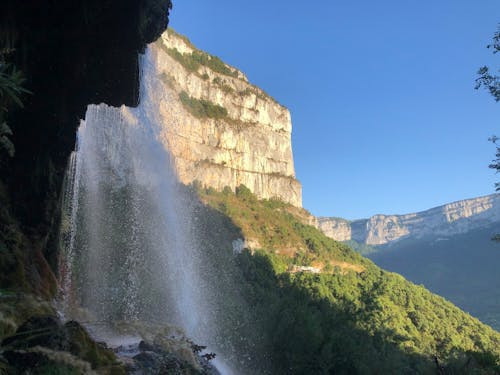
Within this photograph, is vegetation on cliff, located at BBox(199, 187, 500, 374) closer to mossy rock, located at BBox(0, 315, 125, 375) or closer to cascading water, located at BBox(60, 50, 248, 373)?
mossy rock, located at BBox(0, 315, 125, 375)

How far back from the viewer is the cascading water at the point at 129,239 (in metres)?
24.0

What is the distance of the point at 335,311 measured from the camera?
37.5 m

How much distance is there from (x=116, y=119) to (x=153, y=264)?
26609 mm

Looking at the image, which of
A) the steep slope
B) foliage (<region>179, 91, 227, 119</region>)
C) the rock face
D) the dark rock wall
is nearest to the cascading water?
the dark rock wall

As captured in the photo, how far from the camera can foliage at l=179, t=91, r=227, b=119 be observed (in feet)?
294

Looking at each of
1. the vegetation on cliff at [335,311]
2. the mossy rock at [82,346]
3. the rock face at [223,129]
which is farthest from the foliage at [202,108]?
the mossy rock at [82,346]

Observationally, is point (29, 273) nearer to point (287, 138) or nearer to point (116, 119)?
point (116, 119)

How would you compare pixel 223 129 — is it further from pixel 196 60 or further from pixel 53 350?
pixel 53 350

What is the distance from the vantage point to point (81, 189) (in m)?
36.2

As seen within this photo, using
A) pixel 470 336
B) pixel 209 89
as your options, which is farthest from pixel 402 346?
pixel 209 89

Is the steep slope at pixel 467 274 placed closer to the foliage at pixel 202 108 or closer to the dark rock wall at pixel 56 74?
the foliage at pixel 202 108

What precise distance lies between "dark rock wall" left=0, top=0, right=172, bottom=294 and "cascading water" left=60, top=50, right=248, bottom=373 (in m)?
4.51

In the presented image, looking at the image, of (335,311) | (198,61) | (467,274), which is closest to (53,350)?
(335,311)

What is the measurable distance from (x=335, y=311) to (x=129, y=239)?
21202 millimetres
